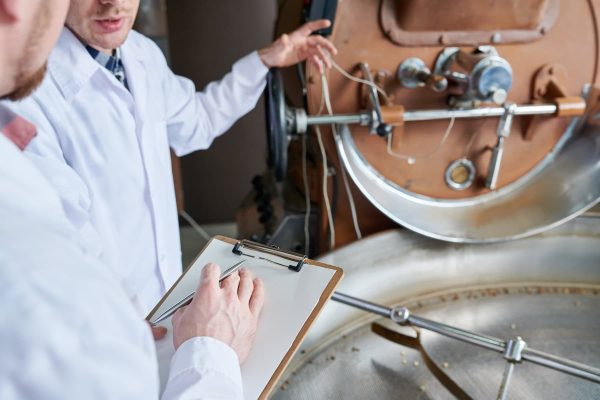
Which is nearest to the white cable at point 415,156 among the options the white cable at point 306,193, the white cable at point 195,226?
the white cable at point 306,193

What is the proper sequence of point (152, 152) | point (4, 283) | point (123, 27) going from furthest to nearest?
point (152, 152) → point (123, 27) → point (4, 283)

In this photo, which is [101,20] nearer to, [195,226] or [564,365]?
[564,365]

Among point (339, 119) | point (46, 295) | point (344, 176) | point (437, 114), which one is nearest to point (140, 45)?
point (339, 119)

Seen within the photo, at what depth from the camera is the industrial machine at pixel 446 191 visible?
969 mm

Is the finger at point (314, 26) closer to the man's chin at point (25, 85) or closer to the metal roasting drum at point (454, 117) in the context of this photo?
the metal roasting drum at point (454, 117)

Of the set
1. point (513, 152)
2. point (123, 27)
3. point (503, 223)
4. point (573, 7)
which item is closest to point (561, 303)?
point (503, 223)

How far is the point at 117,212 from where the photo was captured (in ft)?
2.83

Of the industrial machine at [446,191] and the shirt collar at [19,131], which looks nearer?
the shirt collar at [19,131]

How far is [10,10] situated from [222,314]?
1.25 feet

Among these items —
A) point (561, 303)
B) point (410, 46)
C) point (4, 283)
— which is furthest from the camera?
point (561, 303)

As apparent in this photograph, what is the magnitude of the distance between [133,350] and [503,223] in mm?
1033

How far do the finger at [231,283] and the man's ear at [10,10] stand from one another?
38 centimetres

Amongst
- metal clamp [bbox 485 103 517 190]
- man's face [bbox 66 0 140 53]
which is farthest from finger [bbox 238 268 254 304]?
metal clamp [bbox 485 103 517 190]

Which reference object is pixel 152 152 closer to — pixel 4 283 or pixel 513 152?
pixel 4 283
